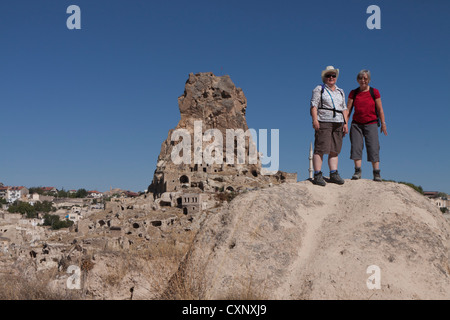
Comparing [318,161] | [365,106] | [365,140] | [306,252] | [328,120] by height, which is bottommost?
[306,252]

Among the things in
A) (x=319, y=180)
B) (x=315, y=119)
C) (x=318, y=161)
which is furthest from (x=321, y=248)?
(x=315, y=119)

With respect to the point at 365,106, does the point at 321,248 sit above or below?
below

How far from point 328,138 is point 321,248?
2.15 m

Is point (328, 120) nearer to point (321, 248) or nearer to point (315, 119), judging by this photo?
point (315, 119)

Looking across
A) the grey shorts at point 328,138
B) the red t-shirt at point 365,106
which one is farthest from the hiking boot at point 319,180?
the red t-shirt at point 365,106

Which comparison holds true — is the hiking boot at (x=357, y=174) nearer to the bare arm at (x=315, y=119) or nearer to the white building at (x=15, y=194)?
the bare arm at (x=315, y=119)

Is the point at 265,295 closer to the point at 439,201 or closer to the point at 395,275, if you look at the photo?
the point at 395,275

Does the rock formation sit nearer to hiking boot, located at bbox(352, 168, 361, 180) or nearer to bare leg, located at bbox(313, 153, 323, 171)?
hiking boot, located at bbox(352, 168, 361, 180)

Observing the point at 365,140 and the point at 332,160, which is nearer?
the point at 332,160

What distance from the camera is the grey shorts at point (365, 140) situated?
652cm

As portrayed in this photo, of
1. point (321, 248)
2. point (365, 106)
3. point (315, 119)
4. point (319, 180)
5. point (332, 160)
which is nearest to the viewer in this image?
point (321, 248)

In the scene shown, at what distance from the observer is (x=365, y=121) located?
6516mm

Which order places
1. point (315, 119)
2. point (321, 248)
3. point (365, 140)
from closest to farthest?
1. point (321, 248)
2. point (315, 119)
3. point (365, 140)
